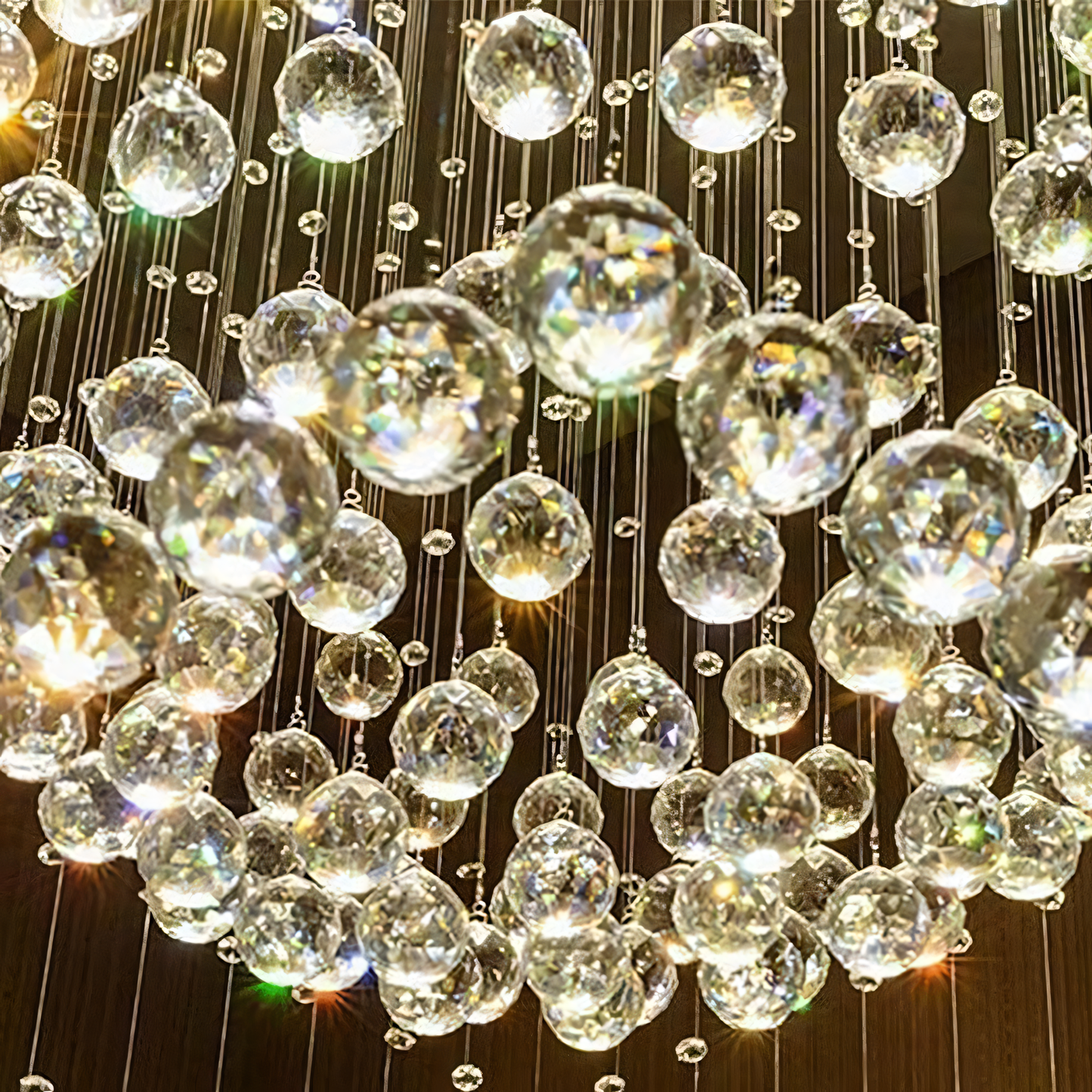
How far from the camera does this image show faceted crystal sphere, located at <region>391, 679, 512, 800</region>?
2.05m

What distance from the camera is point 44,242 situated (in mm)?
1864

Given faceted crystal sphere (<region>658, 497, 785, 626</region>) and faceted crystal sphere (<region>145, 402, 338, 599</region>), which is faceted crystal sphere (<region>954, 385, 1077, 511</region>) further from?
faceted crystal sphere (<region>145, 402, 338, 599</region>)

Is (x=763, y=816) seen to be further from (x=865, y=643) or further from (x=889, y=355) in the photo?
(x=889, y=355)

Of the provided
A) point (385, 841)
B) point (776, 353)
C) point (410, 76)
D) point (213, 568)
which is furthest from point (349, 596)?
point (410, 76)

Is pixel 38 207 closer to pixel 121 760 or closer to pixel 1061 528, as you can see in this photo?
pixel 121 760

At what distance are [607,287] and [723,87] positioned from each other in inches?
21.9

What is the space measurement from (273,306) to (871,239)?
83cm

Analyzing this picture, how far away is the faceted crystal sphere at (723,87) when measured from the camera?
64.2 inches

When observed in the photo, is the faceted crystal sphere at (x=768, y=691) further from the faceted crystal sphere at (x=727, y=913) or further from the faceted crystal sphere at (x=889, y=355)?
the faceted crystal sphere at (x=889, y=355)

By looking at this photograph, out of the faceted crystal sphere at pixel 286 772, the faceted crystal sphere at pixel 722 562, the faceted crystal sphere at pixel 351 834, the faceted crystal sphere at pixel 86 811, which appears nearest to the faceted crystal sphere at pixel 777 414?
the faceted crystal sphere at pixel 722 562

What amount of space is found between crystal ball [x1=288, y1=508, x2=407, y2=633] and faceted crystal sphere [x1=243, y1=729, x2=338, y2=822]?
23.1 inches

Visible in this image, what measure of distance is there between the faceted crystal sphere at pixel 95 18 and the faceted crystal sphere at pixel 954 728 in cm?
114

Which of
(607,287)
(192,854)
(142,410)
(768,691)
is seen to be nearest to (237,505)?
(607,287)

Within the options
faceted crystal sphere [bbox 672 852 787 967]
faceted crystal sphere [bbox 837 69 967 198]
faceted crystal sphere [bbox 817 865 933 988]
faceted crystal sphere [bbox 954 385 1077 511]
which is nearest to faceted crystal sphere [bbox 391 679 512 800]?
faceted crystal sphere [bbox 672 852 787 967]
